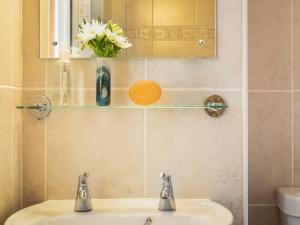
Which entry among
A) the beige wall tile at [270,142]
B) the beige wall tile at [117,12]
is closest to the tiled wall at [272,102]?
the beige wall tile at [270,142]

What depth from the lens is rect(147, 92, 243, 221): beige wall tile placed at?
1094 mm

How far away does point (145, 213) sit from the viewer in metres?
0.99

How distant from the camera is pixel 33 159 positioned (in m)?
1.10

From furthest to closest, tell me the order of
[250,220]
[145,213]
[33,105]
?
[250,220] < [33,105] < [145,213]

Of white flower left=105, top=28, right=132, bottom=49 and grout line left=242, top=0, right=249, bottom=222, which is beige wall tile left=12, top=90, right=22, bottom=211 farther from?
grout line left=242, top=0, right=249, bottom=222

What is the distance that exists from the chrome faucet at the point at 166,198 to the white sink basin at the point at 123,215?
2cm

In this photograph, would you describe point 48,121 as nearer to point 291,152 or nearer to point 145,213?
point 145,213

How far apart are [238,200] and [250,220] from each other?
409 millimetres

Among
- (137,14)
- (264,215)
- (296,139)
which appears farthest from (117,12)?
(264,215)

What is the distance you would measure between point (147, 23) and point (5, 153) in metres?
0.59

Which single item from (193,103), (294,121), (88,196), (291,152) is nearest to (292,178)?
A: (291,152)

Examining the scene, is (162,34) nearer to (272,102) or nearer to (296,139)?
(272,102)

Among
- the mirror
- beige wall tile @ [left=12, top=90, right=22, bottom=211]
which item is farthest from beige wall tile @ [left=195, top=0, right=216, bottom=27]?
beige wall tile @ [left=12, top=90, right=22, bottom=211]

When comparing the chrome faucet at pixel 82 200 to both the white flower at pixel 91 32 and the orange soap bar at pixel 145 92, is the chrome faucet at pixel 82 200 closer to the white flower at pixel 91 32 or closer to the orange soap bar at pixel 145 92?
the orange soap bar at pixel 145 92
